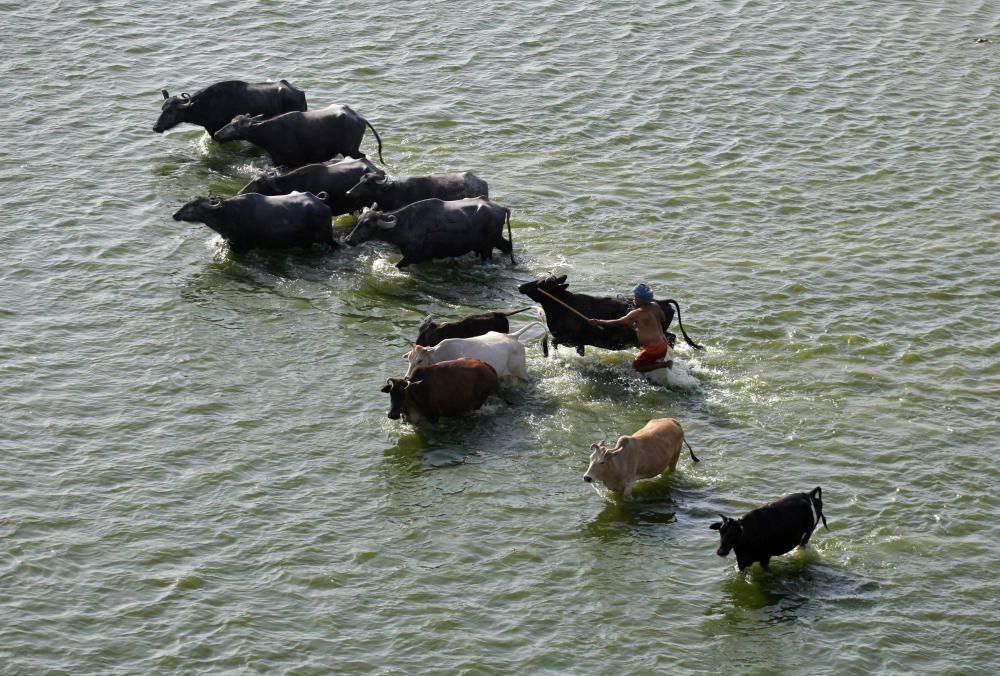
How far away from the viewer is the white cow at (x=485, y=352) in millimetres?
16438

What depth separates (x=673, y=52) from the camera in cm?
2722

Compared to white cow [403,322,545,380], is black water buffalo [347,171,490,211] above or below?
above

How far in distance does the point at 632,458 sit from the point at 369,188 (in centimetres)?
767

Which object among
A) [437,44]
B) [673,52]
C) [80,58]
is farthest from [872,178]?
[80,58]

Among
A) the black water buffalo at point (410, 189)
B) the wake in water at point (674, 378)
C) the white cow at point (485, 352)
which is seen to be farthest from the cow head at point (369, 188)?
the wake in water at point (674, 378)

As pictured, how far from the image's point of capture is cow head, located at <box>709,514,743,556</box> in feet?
43.5

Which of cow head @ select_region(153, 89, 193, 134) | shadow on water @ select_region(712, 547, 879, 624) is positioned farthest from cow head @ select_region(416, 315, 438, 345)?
cow head @ select_region(153, 89, 193, 134)

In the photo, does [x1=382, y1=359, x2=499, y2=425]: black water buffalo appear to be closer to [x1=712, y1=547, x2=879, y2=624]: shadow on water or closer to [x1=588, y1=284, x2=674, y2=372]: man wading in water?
[x1=588, y1=284, x2=674, y2=372]: man wading in water

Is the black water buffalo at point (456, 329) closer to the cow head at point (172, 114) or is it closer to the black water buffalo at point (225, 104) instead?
the black water buffalo at point (225, 104)

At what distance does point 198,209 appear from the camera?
20031 mm

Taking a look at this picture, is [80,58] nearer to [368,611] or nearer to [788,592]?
[368,611]

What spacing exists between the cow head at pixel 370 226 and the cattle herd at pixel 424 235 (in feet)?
0.07

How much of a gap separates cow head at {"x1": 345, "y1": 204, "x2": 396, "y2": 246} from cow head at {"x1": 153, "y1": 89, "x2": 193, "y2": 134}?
5290mm

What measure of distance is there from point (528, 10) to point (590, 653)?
19.2m
